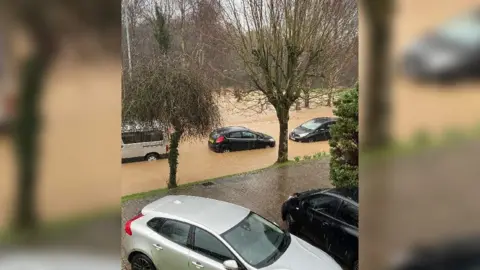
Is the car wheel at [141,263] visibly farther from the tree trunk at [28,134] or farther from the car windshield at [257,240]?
the tree trunk at [28,134]

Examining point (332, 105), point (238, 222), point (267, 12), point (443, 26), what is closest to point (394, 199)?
point (443, 26)

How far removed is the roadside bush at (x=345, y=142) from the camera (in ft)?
10.3

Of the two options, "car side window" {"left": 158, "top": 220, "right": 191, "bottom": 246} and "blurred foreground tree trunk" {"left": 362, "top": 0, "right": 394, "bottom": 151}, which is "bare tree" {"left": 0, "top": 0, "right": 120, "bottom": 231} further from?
"car side window" {"left": 158, "top": 220, "right": 191, "bottom": 246}

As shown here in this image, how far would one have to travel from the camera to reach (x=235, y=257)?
6.77 feet

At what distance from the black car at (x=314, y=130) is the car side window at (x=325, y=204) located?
30.7 inches

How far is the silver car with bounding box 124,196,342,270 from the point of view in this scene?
2.10 meters

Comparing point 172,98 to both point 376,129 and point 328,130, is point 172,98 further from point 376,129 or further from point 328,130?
point 376,129

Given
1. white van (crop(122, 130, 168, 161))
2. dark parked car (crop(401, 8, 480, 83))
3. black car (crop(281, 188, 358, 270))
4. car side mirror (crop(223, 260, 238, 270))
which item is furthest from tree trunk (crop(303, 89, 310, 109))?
dark parked car (crop(401, 8, 480, 83))

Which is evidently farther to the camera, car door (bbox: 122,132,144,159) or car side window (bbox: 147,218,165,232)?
car door (bbox: 122,132,144,159)

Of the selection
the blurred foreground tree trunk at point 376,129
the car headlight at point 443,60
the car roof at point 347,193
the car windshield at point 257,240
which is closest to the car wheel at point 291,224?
the car roof at point 347,193

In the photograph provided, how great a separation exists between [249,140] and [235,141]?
0.48ft

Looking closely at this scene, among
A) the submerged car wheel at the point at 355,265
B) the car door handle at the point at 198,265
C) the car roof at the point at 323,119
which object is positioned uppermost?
the car roof at the point at 323,119

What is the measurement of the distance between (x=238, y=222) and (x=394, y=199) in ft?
4.97

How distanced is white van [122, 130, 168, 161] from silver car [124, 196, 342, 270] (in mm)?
910
